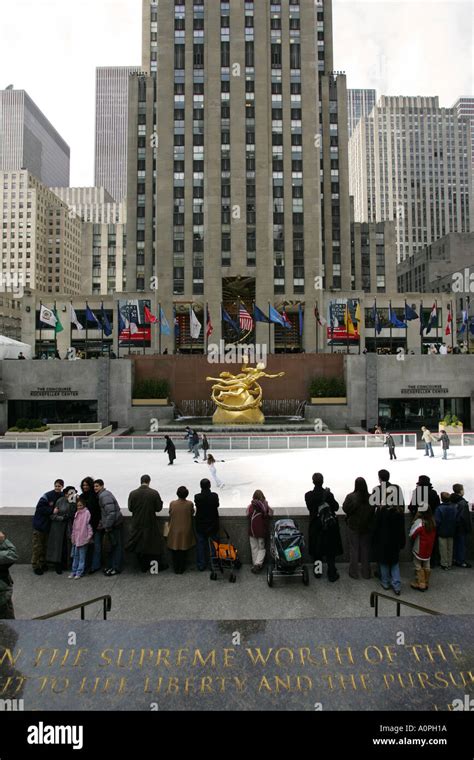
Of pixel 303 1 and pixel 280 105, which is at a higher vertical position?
pixel 303 1

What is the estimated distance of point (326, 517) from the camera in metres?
7.32

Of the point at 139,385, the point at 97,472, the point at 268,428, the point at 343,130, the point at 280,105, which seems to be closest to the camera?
the point at 97,472

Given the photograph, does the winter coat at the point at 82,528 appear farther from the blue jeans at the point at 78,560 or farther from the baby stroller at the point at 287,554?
the baby stroller at the point at 287,554

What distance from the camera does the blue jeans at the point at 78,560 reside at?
7457 millimetres

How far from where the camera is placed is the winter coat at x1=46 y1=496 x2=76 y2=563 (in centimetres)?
752

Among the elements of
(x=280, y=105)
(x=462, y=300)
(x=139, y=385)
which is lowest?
(x=139, y=385)

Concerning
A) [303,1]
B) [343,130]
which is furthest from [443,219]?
[303,1]

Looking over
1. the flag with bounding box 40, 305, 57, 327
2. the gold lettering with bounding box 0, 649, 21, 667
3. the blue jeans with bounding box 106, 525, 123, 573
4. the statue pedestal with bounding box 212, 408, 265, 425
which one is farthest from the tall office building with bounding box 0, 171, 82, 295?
the gold lettering with bounding box 0, 649, 21, 667

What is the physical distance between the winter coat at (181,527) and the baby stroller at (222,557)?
1.08 feet

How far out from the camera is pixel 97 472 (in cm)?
1588

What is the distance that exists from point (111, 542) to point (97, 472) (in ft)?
28.4

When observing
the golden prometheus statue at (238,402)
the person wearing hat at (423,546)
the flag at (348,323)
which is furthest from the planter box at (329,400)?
the person wearing hat at (423,546)

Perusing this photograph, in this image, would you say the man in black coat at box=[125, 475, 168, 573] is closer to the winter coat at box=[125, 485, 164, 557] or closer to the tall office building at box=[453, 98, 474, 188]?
the winter coat at box=[125, 485, 164, 557]

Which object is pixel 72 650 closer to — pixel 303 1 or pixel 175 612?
pixel 175 612
